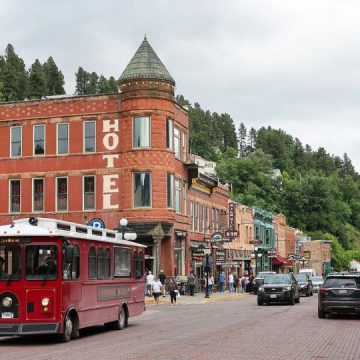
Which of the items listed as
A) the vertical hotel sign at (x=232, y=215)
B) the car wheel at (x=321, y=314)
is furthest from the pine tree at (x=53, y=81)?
the car wheel at (x=321, y=314)

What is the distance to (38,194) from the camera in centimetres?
4884

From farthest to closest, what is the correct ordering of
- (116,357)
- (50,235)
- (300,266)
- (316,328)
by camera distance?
(300,266), (316,328), (50,235), (116,357)

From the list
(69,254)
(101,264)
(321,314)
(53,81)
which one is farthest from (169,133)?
(53,81)

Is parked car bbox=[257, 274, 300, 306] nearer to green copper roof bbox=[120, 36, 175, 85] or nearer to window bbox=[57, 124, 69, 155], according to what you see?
green copper roof bbox=[120, 36, 175, 85]

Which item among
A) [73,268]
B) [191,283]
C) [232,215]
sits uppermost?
[232,215]

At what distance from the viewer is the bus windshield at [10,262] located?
18.2m

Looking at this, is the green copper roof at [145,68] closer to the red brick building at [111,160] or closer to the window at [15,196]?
the red brick building at [111,160]

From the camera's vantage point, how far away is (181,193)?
50.4m

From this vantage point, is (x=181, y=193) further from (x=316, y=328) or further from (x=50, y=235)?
(x=50, y=235)

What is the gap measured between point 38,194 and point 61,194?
1.78 m

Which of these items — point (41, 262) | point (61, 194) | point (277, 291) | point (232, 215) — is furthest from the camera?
point (232, 215)

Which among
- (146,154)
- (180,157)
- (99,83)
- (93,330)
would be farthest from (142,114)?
(99,83)

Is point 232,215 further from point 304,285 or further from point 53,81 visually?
point 53,81

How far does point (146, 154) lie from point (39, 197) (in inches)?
326
